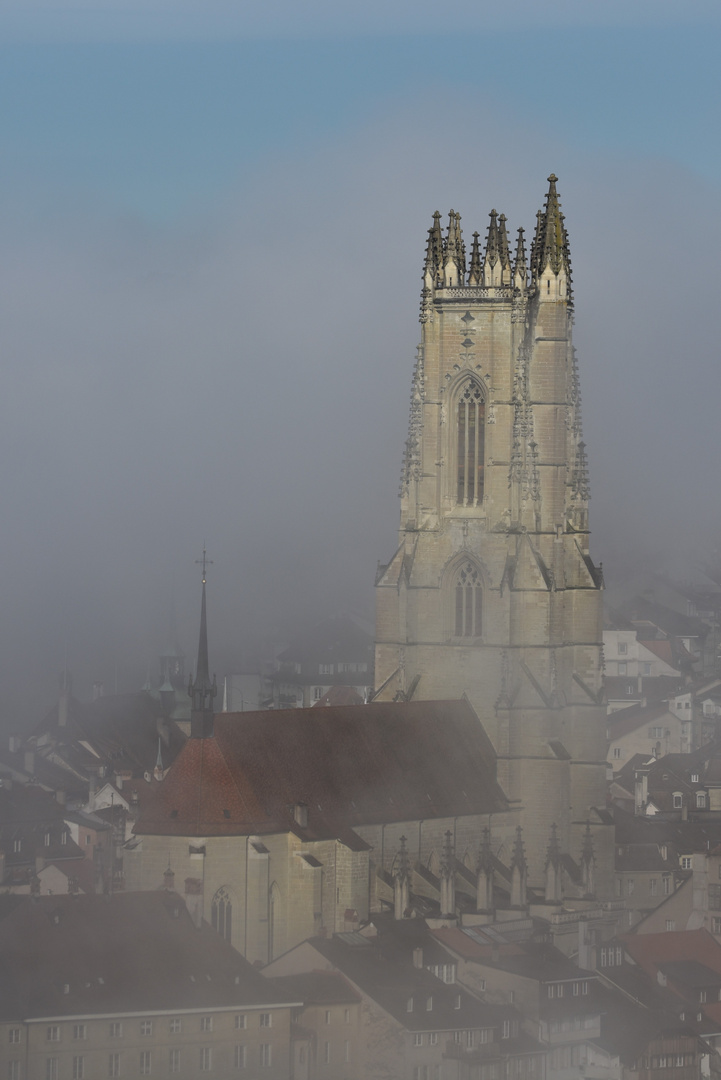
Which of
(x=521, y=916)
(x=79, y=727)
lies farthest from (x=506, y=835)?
(x=79, y=727)

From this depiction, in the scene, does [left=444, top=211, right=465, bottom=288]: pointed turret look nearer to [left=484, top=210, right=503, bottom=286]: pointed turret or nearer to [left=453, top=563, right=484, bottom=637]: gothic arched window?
[left=484, top=210, right=503, bottom=286]: pointed turret

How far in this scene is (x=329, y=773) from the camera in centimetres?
8950

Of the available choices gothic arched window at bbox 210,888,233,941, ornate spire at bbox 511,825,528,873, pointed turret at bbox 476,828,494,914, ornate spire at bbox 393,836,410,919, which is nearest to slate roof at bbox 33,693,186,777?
ornate spire at bbox 511,825,528,873

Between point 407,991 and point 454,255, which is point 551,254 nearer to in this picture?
point 454,255

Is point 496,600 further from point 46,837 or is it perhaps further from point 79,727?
point 79,727

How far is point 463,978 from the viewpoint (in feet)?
275

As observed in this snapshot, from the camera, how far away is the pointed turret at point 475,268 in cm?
9881

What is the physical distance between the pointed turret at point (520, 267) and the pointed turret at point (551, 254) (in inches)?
79.4

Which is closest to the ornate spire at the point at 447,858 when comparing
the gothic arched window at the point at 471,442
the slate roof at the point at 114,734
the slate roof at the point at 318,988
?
the slate roof at the point at 318,988

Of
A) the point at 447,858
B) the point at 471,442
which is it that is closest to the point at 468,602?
the point at 471,442

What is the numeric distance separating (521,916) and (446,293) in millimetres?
24131

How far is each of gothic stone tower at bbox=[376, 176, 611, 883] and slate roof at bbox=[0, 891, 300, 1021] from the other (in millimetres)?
20206

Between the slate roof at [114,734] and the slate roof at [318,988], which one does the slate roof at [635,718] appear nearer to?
the slate roof at [114,734]

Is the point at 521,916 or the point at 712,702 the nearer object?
the point at 521,916
